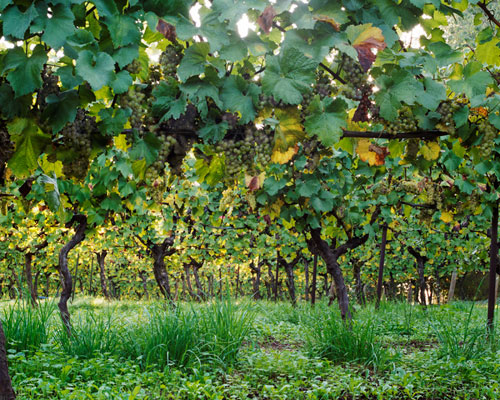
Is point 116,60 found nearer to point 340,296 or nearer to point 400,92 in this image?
point 400,92

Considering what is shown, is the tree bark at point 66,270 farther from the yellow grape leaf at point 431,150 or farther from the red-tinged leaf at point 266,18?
the red-tinged leaf at point 266,18

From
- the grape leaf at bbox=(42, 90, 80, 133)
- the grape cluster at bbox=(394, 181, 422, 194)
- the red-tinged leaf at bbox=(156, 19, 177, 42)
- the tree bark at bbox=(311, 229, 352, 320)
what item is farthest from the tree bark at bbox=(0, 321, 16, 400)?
the grape cluster at bbox=(394, 181, 422, 194)

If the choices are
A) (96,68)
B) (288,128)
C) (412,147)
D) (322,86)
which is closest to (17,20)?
(96,68)

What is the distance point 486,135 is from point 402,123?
555 mm

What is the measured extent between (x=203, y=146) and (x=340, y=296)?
15.1 ft

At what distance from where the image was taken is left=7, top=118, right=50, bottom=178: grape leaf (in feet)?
5.72

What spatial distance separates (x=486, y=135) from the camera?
2465 millimetres

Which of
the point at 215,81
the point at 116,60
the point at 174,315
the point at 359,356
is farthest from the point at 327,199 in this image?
the point at 116,60

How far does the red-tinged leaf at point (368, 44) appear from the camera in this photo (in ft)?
6.07

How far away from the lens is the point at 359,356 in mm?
4934

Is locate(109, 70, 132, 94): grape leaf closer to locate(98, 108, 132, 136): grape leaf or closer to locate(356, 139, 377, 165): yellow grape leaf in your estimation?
locate(98, 108, 132, 136): grape leaf

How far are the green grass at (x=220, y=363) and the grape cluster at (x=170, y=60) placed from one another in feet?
8.32

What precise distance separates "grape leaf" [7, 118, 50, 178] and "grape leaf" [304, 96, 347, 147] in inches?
42.7

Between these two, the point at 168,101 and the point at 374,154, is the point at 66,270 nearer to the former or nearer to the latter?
the point at 374,154
